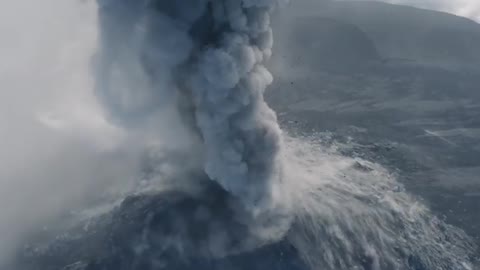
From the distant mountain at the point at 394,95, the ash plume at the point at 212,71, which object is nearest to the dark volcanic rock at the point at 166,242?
the ash plume at the point at 212,71

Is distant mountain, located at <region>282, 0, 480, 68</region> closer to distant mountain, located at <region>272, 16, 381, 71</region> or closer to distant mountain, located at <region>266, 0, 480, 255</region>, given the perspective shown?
distant mountain, located at <region>266, 0, 480, 255</region>

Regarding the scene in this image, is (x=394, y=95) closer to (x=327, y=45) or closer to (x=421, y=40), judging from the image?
(x=327, y=45)

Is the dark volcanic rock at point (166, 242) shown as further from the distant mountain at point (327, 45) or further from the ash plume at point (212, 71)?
the distant mountain at point (327, 45)

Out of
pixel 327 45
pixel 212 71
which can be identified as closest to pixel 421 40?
pixel 327 45

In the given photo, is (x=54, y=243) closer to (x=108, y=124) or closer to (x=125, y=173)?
(x=125, y=173)

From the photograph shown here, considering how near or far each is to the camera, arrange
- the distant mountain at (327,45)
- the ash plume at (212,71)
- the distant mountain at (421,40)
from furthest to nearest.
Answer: the distant mountain at (421,40)
the distant mountain at (327,45)
the ash plume at (212,71)

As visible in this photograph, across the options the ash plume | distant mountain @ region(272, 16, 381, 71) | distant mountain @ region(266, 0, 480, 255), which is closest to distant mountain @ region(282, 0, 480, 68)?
distant mountain @ region(266, 0, 480, 255)

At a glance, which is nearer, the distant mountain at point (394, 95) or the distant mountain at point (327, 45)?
the distant mountain at point (394, 95)

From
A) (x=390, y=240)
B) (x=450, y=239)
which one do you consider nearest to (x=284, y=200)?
(x=390, y=240)
